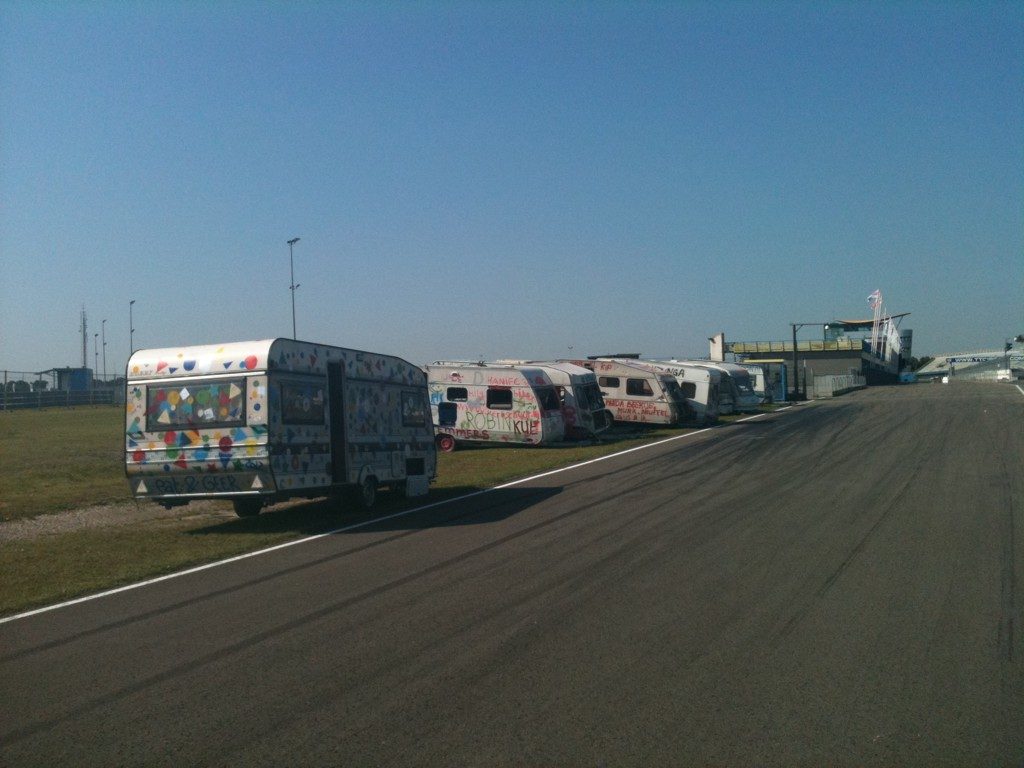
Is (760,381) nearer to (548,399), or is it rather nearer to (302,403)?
(548,399)

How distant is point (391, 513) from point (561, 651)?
31.6ft

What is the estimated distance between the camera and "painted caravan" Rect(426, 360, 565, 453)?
2983 cm

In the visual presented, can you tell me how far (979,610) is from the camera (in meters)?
8.43

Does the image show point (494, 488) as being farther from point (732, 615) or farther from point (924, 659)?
point (924, 659)

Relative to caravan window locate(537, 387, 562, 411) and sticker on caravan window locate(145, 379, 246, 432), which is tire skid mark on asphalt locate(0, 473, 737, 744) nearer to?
sticker on caravan window locate(145, 379, 246, 432)

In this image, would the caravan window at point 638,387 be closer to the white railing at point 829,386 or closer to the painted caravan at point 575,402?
the painted caravan at point 575,402

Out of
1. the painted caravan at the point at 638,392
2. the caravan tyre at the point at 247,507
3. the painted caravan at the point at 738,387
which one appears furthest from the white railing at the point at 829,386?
the caravan tyre at the point at 247,507

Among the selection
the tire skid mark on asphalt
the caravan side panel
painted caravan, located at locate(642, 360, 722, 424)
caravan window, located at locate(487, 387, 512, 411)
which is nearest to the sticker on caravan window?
the caravan side panel

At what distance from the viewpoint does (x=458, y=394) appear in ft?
101

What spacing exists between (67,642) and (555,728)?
15.7 ft

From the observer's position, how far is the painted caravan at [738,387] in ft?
160

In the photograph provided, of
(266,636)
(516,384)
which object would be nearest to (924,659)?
(266,636)

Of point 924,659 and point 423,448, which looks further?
point 423,448

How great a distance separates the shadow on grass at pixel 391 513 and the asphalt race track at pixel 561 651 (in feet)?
3.55
